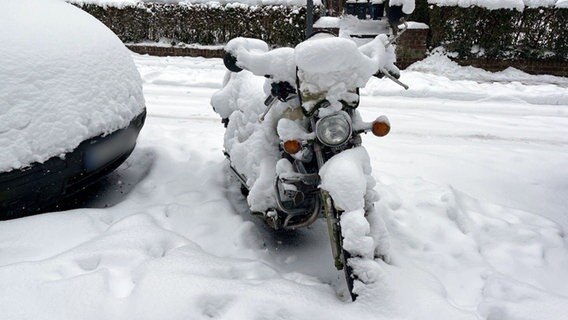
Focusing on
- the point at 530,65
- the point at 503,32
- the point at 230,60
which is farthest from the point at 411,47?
the point at 230,60

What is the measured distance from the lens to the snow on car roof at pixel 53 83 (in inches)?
99.5

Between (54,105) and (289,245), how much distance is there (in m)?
1.79

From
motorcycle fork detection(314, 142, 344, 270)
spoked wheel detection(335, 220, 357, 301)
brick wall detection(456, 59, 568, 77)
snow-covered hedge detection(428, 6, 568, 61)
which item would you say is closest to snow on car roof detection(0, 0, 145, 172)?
motorcycle fork detection(314, 142, 344, 270)

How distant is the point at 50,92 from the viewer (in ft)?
8.70

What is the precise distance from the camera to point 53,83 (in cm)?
269

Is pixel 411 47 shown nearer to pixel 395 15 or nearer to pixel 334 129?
pixel 395 15

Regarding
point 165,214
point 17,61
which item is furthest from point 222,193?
point 17,61

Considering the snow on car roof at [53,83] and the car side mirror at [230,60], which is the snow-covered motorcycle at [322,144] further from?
the snow on car roof at [53,83]

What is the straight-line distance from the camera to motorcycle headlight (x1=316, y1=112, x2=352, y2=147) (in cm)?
230

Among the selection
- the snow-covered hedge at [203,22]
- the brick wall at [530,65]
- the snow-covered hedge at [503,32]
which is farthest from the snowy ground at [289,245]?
the snow-covered hedge at [203,22]

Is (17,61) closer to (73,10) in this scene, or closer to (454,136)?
(73,10)

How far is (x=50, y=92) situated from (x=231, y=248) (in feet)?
4.96

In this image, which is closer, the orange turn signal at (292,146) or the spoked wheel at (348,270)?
the spoked wheel at (348,270)

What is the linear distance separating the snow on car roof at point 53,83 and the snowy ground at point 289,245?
524 mm
